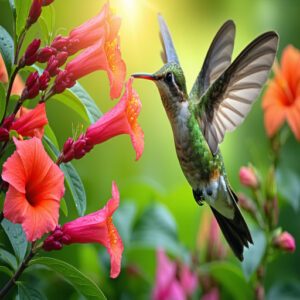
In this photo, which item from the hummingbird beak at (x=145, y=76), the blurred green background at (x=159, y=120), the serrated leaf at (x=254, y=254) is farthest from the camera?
the blurred green background at (x=159, y=120)

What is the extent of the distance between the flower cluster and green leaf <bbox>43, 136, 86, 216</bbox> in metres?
0.04

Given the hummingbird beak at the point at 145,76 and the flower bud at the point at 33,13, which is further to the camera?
the hummingbird beak at the point at 145,76

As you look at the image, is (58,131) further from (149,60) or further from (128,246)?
(149,60)

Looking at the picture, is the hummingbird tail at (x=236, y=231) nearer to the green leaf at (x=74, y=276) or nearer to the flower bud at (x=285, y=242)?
the flower bud at (x=285, y=242)

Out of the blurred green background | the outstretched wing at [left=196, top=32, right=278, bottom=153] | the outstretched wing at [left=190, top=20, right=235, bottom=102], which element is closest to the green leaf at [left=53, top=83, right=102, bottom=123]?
the outstretched wing at [left=196, top=32, right=278, bottom=153]

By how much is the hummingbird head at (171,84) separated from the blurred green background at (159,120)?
4.03 ft

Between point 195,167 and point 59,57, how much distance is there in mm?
727

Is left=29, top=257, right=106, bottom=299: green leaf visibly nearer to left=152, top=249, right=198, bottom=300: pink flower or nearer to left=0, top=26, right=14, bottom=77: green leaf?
left=0, top=26, right=14, bottom=77: green leaf

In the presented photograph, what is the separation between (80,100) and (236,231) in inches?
33.7

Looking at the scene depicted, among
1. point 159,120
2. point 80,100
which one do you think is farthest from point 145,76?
point 159,120

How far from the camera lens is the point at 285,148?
4.43 metres

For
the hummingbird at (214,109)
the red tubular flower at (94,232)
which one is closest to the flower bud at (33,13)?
the red tubular flower at (94,232)

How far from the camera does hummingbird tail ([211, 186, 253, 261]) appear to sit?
2275 mm

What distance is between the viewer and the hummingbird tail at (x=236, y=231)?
7.47 feet
